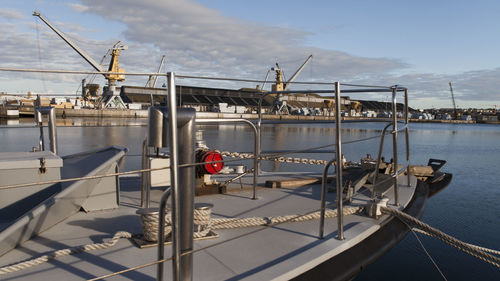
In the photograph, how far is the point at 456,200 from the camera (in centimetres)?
691

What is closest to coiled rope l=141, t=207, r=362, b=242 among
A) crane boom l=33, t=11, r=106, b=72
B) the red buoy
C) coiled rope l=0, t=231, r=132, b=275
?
coiled rope l=0, t=231, r=132, b=275

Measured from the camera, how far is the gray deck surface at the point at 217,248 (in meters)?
2.01

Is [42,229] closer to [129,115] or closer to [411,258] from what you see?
[411,258]

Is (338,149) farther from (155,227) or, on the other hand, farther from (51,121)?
(51,121)

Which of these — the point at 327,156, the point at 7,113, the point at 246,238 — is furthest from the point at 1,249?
the point at 7,113

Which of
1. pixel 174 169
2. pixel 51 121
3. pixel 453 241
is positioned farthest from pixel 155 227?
pixel 453 241

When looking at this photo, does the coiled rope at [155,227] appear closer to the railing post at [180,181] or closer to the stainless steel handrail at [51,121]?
the railing post at [180,181]

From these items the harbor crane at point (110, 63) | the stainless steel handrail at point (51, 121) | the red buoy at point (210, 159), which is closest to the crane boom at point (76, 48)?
the harbor crane at point (110, 63)

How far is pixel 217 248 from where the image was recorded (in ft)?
7.87

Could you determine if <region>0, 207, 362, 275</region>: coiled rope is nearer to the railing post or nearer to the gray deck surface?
the gray deck surface

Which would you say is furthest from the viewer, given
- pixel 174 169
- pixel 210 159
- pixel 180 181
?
pixel 210 159

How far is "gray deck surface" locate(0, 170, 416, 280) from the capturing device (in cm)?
201

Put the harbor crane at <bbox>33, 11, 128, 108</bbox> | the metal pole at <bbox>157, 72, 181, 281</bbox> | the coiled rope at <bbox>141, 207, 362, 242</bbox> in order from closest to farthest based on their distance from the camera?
the metal pole at <bbox>157, 72, 181, 281</bbox> → the coiled rope at <bbox>141, 207, 362, 242</bbox> → the harbor crane at <bbox>33, 11, 128, 108</bbox>

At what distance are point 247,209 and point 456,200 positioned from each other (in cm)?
530
